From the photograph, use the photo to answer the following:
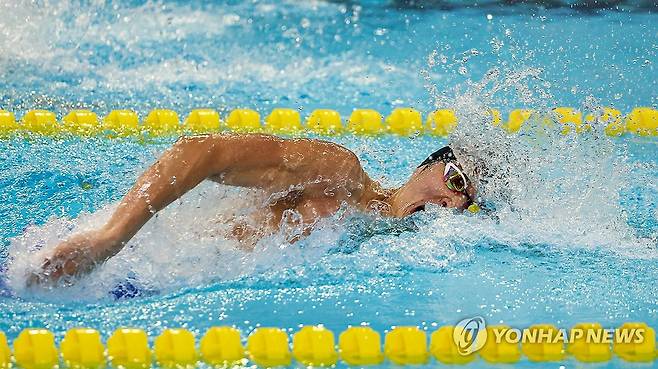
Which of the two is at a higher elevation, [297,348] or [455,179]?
[455,179]

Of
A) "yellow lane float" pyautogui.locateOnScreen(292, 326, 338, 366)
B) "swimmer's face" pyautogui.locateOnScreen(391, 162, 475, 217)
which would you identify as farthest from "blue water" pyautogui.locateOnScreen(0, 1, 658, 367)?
"yellow lane float" pyautogui.locateOnScreen(292, 326, 338, 366)

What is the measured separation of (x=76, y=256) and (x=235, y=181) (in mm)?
469

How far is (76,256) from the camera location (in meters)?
2.04

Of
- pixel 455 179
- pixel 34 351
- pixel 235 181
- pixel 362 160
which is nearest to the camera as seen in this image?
pixel 34 351

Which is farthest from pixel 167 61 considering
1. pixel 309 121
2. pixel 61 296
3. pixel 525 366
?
pixel 525 366

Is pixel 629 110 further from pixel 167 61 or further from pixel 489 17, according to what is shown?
pixel 167 61

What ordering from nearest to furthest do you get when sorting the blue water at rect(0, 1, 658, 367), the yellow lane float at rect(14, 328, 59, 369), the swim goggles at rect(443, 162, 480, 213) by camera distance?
the yellow lane float at rect(14, 328, 59, 369) < the blue water at rect(0, 1, 658, 367) < the swim goggles at rect(443, 162, 480, 213)

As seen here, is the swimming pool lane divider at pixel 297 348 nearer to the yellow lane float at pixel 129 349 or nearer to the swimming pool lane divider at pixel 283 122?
the yellow lane float at pixel 129 349

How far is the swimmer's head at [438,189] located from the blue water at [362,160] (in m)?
0.06

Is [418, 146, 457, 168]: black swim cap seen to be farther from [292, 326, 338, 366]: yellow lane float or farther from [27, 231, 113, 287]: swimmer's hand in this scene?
[27, 231, 113, 287]: swimmer's hand

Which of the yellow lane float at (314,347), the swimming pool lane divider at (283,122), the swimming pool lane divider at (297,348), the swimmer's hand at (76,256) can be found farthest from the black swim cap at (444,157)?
the swimming pool lane divider at (283,122)

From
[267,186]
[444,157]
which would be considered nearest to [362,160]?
[444,157]

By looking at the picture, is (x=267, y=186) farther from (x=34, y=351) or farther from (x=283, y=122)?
(x=283, y=122)

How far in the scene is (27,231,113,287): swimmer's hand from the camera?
2037 mm
